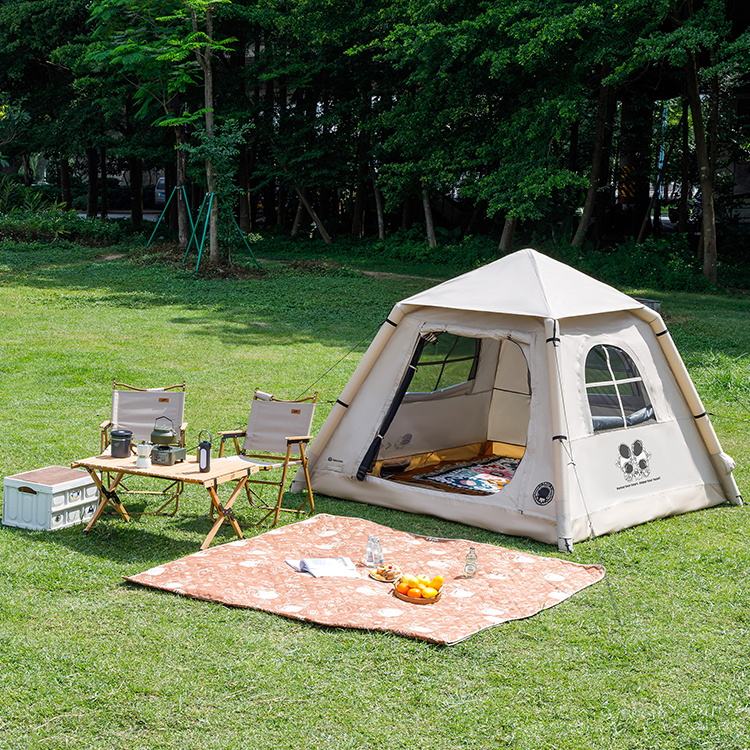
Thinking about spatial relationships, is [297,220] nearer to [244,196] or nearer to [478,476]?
[244,196]

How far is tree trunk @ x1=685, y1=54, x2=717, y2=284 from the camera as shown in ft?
62.0

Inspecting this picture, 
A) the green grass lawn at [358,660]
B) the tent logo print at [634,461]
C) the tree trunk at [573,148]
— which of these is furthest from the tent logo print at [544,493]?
the tree trunk at [573,148]

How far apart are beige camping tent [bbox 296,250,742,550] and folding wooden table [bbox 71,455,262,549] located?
Answer: 117 cm

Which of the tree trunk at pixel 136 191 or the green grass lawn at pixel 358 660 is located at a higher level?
the tree trunk at pixel 136 191

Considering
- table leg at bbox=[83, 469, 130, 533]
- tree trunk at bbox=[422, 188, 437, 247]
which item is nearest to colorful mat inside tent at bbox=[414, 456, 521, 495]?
table leg at bbox=[83, 469, 130, 533]

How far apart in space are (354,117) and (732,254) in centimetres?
959

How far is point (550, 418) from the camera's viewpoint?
283 inches

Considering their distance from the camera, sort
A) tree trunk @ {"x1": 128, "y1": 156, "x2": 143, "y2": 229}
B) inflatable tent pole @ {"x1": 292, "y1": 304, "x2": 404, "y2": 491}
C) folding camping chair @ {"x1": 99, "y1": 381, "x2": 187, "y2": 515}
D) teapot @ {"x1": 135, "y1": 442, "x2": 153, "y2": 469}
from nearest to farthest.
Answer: teapot @ {"x1": 135, "y1": 442, "x2": 153, "y2": 469} → folding camping chair @ {"x1": 99, "y1": 381, "x2": 187, "y2": 515} → inflatable tent pole @ {"x1": 292, "y1": 304, "x2": 404, "y2": 491} → tree trunk @ {"x1": 128, "y1": 156, "x2": 143, "y2": 229}

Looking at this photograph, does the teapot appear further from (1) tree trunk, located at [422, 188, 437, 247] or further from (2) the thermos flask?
(1) tree trunk, located at [422, 188, 437, 247]

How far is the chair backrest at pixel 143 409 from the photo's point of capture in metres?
7.77

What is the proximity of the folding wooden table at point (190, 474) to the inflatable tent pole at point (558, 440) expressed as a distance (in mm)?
1940

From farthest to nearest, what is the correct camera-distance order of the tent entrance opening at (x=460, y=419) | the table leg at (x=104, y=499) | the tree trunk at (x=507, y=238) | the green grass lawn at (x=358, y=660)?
the tree trunk at (x=507, y=238) → the tent entrance opening at (x=460, y=419) → the table leg at (x=104, y=499) → the green grass lawn at (x=358, y=660)

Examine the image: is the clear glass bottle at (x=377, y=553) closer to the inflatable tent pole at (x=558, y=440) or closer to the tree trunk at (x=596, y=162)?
the inflatable tent pole at (x=558, y=440)

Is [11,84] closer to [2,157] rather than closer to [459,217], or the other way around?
[2,157]
